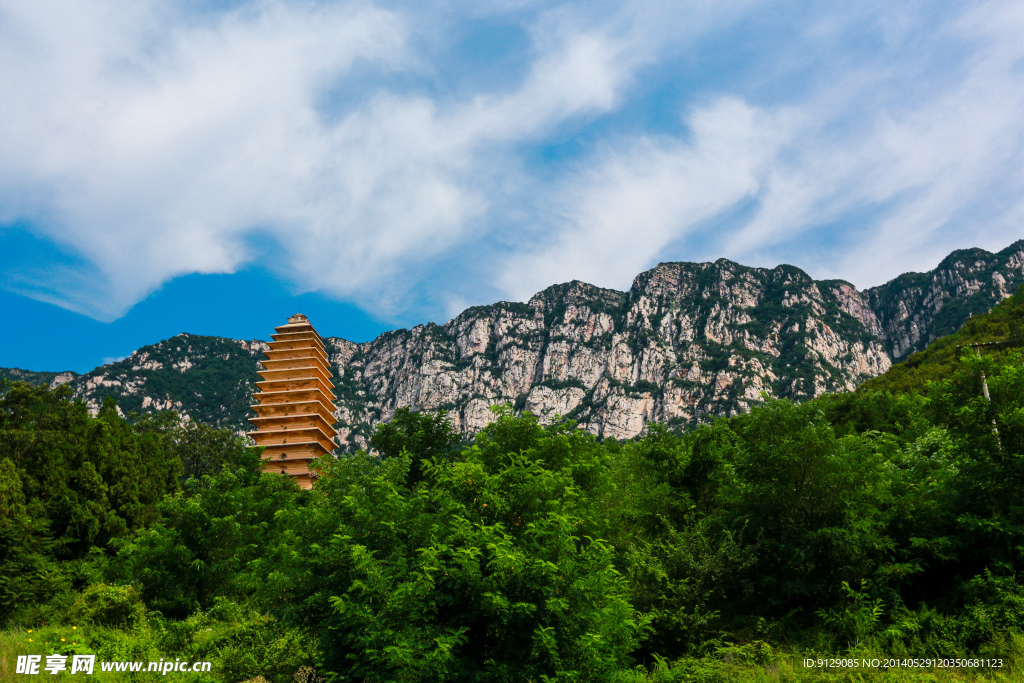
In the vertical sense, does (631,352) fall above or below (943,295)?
below

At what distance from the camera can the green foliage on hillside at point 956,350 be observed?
44.7 m

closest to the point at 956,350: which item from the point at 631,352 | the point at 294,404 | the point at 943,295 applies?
the point at 294,404

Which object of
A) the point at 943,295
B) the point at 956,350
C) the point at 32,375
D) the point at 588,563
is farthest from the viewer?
the point at 943,295

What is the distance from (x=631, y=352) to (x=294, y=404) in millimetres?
116919

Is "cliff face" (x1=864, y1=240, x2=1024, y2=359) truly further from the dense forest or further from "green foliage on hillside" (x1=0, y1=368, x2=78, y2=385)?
"green foliage on hillside" (x1=0, y1=368, x2=78, y2=385)

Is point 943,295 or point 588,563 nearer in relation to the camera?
point 588,563

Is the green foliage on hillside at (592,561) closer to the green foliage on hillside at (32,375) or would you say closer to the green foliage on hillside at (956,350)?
the green foliage on hillside at (956,350)

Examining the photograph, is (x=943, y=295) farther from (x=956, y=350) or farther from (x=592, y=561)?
(x=592, y=561)

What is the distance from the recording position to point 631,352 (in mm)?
162500

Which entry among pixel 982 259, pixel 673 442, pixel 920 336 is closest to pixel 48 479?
pixel 673 442

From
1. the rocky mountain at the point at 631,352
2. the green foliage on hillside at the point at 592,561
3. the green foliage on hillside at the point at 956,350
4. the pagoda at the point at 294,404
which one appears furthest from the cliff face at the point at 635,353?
the green foliage on hillside at the point at 592,561

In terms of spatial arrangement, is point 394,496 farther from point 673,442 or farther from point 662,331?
point 662,331

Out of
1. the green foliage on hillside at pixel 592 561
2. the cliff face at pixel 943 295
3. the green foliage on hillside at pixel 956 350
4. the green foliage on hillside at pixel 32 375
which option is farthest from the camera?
the cliff face at pixel 943 295

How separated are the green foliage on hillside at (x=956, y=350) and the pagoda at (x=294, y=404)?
165 ft
